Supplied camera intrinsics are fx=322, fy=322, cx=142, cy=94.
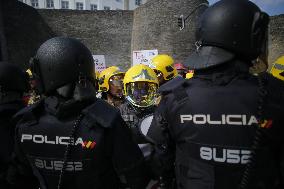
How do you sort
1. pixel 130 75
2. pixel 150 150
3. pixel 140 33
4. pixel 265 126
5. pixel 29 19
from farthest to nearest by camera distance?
pixel 140 33
pixel 29 19
pixel 130 75
pixel 150 150
pixel 265 126

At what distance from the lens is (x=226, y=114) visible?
2.02 metres

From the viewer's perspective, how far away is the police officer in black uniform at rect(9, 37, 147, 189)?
2.11m

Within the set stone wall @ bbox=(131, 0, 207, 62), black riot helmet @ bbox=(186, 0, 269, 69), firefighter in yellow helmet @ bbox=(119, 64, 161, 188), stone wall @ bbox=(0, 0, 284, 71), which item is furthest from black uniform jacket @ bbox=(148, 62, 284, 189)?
stone wall @ bbox=(131, 0, 207, 62)

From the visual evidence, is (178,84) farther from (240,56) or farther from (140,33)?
(140,33)

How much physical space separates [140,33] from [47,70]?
29.3 m

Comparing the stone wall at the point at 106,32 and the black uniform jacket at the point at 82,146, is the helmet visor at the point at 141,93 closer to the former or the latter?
the black uniform jacket at the point at 82,146

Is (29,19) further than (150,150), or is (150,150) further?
(29,19)

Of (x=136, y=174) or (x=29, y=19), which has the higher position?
Result: (x=29, y=19)

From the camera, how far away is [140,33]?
102 feet

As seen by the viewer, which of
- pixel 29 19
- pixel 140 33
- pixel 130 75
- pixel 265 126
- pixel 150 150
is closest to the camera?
pixel 265 126

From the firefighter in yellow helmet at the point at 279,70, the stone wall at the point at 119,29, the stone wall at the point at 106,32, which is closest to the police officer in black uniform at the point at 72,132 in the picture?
the firefighter in yellow helmet at the point at 279,70

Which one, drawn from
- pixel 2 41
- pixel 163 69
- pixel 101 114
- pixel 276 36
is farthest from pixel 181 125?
pixel 276 36

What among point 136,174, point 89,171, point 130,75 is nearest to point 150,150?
point 136,174

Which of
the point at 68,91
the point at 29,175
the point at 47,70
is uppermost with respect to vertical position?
the point at 47,70
